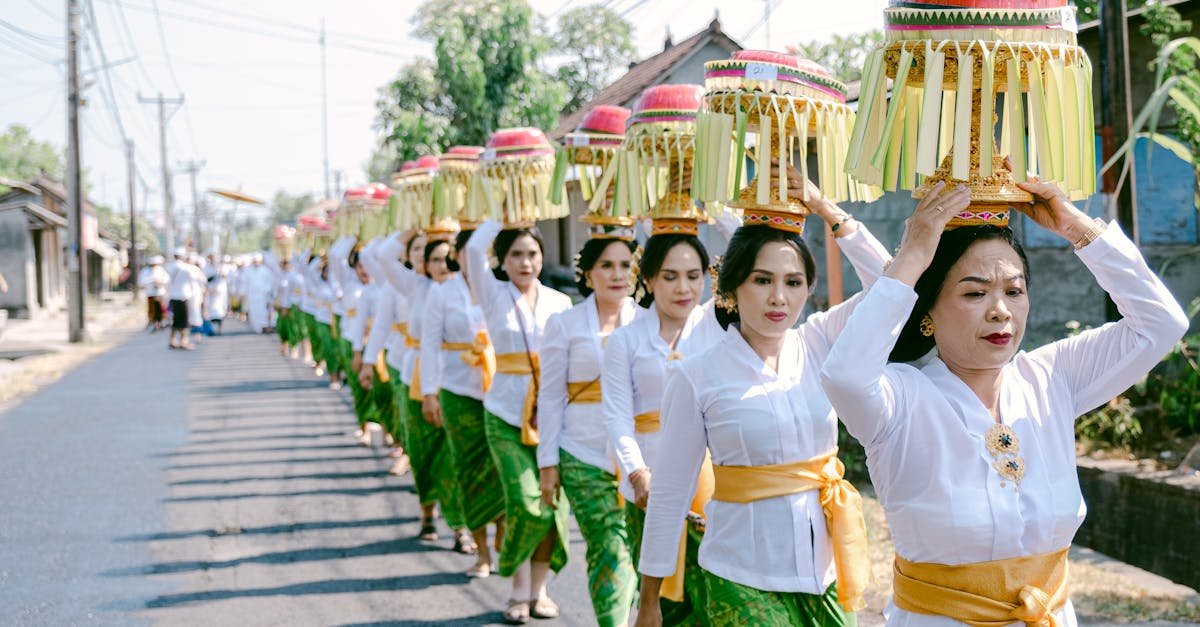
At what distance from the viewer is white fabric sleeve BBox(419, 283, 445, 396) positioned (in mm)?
7320

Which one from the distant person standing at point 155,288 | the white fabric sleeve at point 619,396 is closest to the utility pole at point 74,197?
the distant person standing at point 155,288

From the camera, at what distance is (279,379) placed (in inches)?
741

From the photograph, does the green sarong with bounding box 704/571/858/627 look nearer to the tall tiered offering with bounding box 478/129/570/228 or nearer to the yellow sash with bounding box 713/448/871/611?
the yellow sash with bounding box 713/448/871/611

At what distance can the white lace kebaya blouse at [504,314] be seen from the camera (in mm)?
6293

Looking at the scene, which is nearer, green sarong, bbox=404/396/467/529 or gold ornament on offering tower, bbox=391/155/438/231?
green sarong, bbox=404/396/467/529

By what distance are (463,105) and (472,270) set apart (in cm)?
1450

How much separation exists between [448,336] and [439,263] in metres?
0.73

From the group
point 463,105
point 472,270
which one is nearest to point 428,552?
point 472,270

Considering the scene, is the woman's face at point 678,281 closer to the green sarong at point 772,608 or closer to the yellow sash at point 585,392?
the yellow sash at point 585,392

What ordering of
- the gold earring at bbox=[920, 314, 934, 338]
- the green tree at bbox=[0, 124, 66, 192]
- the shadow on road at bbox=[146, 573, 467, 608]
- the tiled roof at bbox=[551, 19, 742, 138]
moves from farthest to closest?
the green tree at bbox=[0, 124, 66, 192] → the tiled roof at bbox=[551, 19, 742, 138] → the shadow on road at bbox=[146, 573, 467, 608] → the gold earring at bbox=[920, 314, 934, 338]

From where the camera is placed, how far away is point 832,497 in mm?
3584

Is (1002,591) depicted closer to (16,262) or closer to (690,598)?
(690,598)

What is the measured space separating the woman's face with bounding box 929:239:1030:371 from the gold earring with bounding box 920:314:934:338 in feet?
0.20

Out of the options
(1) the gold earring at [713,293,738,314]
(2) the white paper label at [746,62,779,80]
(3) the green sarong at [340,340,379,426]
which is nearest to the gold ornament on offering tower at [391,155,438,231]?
(3) the green sarong at [340,340,379,426]
